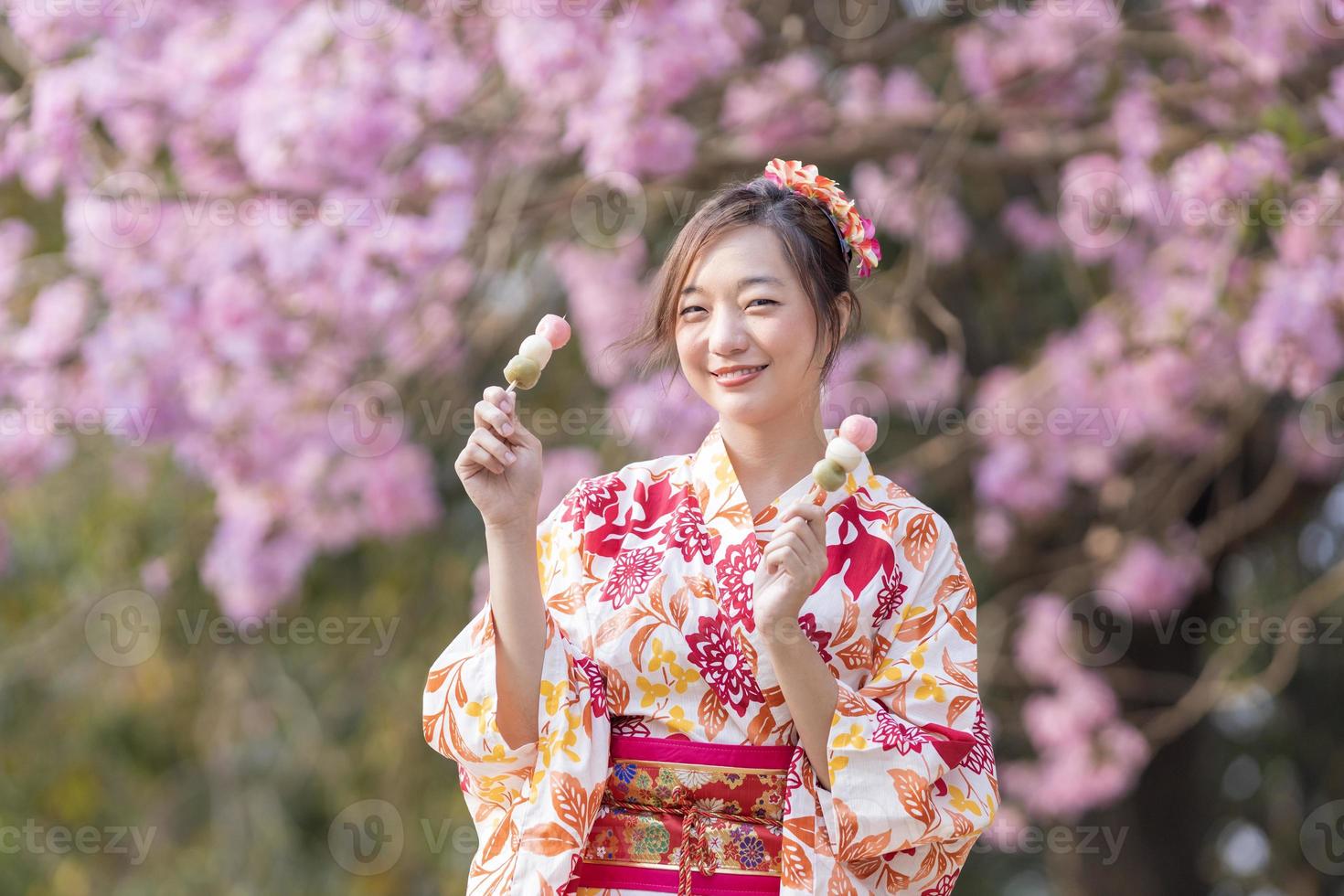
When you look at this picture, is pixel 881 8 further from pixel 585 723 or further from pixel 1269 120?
pixel 585 723

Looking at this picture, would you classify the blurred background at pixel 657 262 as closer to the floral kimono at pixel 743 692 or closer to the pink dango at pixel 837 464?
the floral kimono at pixel 743 692

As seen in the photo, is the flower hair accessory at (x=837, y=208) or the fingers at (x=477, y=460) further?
the flower hair accessory at (x=837, y=208)

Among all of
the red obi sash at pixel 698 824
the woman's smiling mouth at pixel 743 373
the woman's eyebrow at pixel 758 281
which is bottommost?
the red obi sash at pixel 698 824

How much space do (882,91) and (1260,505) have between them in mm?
1341

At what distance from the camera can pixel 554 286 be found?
13.6ft

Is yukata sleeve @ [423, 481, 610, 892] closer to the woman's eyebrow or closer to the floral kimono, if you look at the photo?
the floral kimono

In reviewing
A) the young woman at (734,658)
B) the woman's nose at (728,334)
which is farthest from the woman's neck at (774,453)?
the woman's nose at (728,334)

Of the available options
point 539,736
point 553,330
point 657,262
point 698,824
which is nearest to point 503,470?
point 553,330

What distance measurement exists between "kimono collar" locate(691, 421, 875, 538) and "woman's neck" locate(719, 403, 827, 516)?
0.4 inches

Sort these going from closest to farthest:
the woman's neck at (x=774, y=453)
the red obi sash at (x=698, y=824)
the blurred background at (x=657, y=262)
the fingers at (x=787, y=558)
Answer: the fingers at (x=787, y=558)
the red obi sash at (x=698, y=824)
the woman's neck at (x=774, y=453)
the blurred background at (x=657, y=262)

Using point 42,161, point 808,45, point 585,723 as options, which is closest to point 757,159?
point 808,45

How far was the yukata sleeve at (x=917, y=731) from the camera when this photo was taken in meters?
1.46

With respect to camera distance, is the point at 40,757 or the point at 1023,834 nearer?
the point at 1023,834

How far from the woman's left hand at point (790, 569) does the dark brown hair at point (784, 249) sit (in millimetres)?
224
